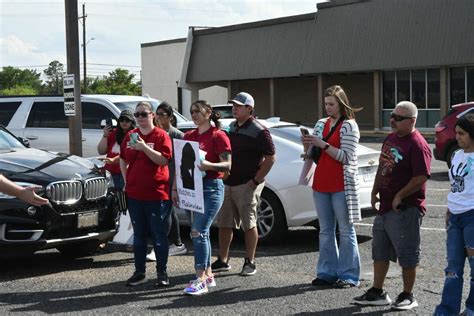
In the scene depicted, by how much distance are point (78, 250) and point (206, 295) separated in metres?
2.41

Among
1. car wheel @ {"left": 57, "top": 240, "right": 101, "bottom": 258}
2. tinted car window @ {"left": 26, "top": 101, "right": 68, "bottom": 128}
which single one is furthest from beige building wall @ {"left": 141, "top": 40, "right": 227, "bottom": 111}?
car wheel @ {"left": 57, "top": 240, "right": 101, "bottom": 258}

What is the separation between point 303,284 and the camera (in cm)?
693

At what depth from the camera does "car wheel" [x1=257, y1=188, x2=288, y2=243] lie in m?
8.75

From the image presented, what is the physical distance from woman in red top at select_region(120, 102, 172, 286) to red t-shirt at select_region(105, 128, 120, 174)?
1923mm

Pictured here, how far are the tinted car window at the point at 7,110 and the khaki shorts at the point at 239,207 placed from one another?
23.0 feet

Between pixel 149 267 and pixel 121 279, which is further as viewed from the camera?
pixel 149 267

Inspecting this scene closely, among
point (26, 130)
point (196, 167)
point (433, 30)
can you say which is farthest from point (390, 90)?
point (196, 167)

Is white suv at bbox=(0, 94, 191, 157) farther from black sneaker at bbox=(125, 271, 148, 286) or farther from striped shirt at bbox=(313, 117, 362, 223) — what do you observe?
striped shirt at bbox=(313, 117, 362, 223)

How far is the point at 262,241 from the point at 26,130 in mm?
6105

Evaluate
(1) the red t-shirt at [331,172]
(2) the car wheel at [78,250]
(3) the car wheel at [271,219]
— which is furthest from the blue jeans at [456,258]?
(2) the car wheel at [78,250]

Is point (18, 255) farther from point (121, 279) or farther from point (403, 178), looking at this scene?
point (403, 178)

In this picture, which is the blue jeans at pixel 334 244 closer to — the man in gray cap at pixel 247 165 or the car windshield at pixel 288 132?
the man in gray cap at pixel 247 165

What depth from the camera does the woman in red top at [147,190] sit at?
6.80 meters

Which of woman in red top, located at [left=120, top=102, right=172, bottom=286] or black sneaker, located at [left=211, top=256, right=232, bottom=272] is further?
black sneaker, located at [left=211, top=256, right=232, bottom=272]
